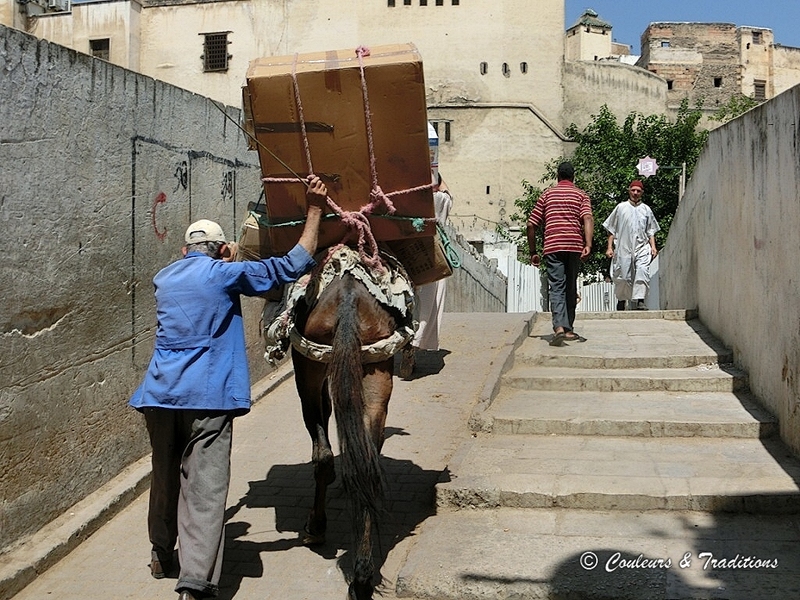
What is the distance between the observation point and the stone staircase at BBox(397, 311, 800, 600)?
12.8 feet

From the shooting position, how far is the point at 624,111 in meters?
39.8

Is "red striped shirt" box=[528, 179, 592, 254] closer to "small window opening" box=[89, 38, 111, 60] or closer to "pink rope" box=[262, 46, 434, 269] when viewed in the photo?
"pink rope" box=[262, 46, 434, 269]

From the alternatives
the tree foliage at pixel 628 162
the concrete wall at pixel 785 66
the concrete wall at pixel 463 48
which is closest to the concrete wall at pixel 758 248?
the tree foliage at pixel 628 162

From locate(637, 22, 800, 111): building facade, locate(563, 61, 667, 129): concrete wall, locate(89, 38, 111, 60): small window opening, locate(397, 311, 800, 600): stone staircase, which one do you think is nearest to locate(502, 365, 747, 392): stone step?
locate(397, 311, 800, 600): stone staircase

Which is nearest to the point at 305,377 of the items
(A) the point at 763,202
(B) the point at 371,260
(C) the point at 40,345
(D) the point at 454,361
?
(B) the point at 371,260

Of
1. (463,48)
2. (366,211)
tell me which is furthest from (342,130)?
(463,48)

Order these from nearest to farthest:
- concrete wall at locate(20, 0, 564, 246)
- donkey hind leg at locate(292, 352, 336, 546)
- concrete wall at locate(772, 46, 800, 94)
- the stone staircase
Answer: the stone staircase
donkey hind leg at locate(292, 352, 336, 546)
concrete wall at locate(20, 0, 564, 246)
concrete wall at locate(772, 46, 800, 94)

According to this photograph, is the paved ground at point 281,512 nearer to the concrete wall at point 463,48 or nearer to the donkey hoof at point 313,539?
the donkey hoof at point 313,539

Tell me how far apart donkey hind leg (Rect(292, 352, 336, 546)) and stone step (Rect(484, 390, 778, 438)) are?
174 cm

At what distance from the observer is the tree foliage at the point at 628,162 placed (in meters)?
26.5

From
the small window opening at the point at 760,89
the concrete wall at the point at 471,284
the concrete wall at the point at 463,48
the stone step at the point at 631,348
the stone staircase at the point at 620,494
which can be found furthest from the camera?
the small window opening at the point at 760,89

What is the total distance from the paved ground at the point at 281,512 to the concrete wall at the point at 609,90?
32.7 metres

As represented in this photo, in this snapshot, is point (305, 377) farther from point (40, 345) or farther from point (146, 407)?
point (40, 345)

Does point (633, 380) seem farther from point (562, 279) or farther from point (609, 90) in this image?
point (609, 90)
